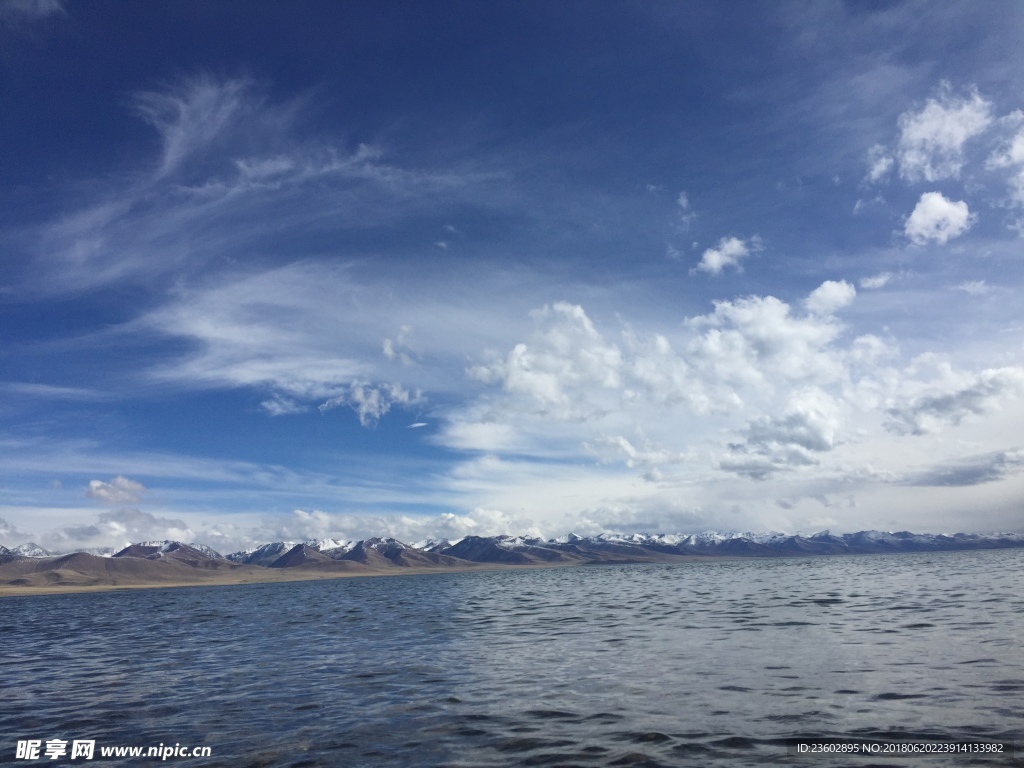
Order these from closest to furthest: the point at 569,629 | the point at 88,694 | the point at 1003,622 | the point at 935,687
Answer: the point at 935,687 < the point at 88,694 < the point at 1003,622 < the point at 569,629

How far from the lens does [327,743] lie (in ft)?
56.1

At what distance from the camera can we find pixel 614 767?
1449 cm

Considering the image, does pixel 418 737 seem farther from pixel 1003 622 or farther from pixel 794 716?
pixel 1003 622

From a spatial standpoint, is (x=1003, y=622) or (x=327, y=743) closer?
(x=327, y=743)

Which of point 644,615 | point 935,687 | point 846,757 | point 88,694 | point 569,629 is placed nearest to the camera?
point 846,757

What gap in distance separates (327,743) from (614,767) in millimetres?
8070

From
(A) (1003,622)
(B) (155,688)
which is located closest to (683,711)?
(B) (155,688)

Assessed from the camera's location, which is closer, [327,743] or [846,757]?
[846,757]

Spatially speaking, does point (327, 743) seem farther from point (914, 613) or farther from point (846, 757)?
point (914, 613)

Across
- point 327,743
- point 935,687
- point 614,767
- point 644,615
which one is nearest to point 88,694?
point 327,743

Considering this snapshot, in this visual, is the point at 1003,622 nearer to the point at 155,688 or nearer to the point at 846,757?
the point at 846,757

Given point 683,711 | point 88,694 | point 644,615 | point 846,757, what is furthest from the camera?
point 644,615

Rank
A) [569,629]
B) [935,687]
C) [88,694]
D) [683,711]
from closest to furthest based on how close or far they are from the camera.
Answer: [683,711]
[935,687]
[88,694]
[569,629]

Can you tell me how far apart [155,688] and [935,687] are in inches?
1180
